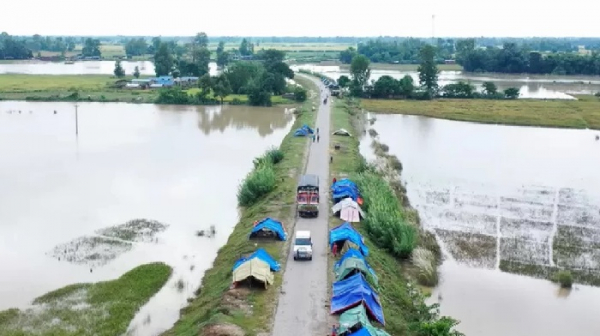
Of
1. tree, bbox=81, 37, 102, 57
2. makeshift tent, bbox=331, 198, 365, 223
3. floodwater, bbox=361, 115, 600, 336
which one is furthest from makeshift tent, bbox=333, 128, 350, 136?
tree, bbox=81, 37, 102, 57

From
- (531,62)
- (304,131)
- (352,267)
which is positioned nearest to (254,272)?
(352,267)

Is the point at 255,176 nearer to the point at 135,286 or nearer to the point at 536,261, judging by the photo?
the point at 135,286

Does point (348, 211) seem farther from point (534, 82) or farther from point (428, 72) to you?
point (534, 82)

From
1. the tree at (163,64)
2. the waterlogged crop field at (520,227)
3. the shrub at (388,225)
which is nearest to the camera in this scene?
the shrub at (388,225)

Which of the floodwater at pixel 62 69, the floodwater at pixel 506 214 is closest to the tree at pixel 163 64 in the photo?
the floodwater at pixel 62 69

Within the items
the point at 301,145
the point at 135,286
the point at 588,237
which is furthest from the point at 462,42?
the point at 135,286

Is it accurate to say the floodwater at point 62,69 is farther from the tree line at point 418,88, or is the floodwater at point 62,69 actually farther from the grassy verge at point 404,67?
the tree line at point 418,88
